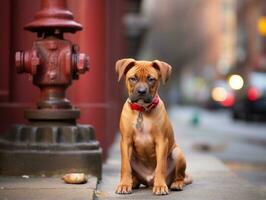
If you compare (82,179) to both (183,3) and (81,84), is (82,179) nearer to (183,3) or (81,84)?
(81,84)

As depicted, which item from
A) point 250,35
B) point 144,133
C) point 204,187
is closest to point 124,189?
point 144,133

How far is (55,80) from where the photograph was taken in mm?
6441

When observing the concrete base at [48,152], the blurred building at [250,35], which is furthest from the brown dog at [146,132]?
the blurred building at [250,35]

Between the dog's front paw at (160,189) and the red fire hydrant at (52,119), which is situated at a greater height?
the red fire hydrant at (52,119)

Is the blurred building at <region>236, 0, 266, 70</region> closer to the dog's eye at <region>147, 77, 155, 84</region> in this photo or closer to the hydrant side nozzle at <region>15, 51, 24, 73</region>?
the hydrant side nozzle at <region>15, 51, 24, 73</region>

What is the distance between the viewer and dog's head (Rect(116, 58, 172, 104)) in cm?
545

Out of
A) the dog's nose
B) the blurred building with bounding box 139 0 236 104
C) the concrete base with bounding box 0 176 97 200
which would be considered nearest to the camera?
the concrete base with bounding box 0 176 97 200

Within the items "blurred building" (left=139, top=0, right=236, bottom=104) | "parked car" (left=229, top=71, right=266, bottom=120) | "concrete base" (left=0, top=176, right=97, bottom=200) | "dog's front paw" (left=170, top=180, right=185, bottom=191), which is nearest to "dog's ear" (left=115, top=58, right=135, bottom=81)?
"concrete base" (left=0, top=176, right=97, bottom=200)

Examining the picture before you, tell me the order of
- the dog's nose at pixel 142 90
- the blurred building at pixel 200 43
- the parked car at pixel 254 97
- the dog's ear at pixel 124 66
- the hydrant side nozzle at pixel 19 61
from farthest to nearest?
the blurred building at pixel 200 43, the parked car at pixel 254 97, the hydrant side nozzle at pixel 19 61, the dog's ear at pixel 124 66, the dog's nose at pixel 142 90

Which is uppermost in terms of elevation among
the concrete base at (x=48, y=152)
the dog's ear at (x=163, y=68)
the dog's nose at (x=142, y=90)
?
the dog's ear at (x=163, y=68)

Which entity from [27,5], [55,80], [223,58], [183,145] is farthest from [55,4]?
[223,58]

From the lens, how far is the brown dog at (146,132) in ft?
18.1

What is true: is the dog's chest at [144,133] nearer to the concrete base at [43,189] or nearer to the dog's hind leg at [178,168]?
the dog's hind leg at [178,168]

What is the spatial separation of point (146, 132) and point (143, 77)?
1.70 feet
